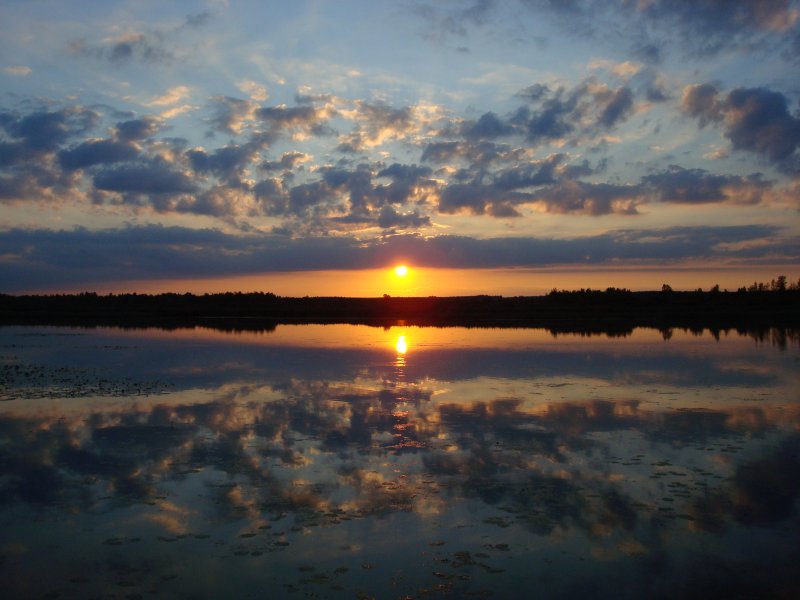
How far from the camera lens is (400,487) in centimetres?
959

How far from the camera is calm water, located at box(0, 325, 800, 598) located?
6.81 m

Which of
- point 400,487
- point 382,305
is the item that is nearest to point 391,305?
point 382,305

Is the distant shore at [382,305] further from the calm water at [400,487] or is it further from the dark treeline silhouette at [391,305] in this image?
the calm water at [400,487]

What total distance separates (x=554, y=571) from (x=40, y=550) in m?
5.54

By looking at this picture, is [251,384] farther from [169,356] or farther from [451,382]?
[169,356]

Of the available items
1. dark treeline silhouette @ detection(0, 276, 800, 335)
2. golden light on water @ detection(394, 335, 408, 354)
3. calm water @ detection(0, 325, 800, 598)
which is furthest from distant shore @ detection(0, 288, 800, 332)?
calm water @ detection(0, 325, 800, 598)

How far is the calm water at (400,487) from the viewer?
22.4 feet

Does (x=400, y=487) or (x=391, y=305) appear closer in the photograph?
(x=400, y=487)

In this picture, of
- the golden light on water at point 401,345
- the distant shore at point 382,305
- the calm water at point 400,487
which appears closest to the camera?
the calm water at point 400,487

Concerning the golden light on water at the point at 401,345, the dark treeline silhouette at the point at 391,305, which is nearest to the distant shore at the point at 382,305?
the dark treeline silhouette at the point at 391,305

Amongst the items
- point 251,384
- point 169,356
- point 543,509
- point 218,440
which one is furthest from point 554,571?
point 169,356

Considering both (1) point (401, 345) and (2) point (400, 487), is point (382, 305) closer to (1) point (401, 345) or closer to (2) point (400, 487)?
(1) point (401, 345)

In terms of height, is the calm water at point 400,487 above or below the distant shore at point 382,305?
below

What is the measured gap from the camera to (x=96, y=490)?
9.55m
